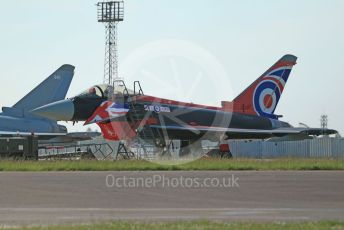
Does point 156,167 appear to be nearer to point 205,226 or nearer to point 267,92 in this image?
point 205,226

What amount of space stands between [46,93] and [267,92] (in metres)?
19.6

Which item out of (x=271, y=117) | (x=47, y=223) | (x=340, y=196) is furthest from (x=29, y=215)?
(x=271, y=117)

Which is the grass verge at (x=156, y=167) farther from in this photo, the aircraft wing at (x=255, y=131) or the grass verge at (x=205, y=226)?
the grass verge at (x=205, y=226)

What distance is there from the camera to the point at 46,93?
46562 mm

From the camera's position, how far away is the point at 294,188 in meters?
13.6

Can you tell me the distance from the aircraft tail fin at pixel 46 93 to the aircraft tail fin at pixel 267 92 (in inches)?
709

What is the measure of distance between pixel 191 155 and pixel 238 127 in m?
5.27

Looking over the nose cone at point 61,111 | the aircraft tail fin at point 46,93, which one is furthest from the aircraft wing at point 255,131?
the aircraft tail fin at point 46,93

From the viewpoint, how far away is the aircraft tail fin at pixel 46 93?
151 ft

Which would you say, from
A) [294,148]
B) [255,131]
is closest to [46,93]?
[255,131]

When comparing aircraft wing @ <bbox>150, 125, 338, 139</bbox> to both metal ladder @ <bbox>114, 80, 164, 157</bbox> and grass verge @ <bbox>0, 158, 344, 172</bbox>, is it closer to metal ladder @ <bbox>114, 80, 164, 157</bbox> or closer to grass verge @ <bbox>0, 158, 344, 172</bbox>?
metal ladder @ <bbox>114, 80, 164, 157</bbox>

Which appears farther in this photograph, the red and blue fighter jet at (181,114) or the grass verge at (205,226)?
the red and blue fighter jet at (181,114)

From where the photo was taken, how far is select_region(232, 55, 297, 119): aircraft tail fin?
1372 inches

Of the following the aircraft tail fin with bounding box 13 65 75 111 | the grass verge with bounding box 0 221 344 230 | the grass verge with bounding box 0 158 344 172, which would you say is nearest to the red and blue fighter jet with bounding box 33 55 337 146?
the grass verge with bounding box 0 158 344 172
